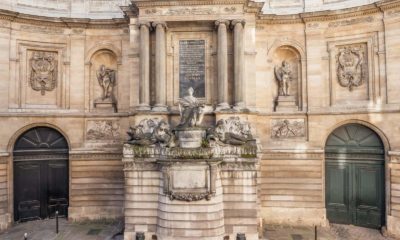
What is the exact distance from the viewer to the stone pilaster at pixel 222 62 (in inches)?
679

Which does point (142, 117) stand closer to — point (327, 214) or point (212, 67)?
point (212, 67)

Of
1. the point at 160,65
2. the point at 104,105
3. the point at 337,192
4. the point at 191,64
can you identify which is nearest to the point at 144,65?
the point at 160,65

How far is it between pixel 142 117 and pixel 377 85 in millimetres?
11399

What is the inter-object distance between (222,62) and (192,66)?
1.65 meters

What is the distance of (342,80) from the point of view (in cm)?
1847

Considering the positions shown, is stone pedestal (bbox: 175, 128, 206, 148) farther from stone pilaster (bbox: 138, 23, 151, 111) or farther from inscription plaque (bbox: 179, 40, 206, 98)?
inscription plaque (bbox: 179, 40, 206, 98)

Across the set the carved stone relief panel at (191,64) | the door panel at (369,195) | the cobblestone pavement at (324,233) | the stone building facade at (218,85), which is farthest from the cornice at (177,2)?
the cobblestone pavement at (324,233)

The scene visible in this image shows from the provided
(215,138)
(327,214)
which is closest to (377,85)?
(327,214)

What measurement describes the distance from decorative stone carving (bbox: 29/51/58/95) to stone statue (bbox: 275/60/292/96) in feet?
39.6

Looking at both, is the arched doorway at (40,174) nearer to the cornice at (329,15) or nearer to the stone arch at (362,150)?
the cornice at (329,15)

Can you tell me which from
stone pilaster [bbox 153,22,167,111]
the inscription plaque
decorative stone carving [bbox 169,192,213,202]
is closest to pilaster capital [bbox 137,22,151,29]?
stone pilaster [bbox 153,22,167,111]

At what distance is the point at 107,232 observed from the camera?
1702cm

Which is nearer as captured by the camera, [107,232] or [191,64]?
[107,232]

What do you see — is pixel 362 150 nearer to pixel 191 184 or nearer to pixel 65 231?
pixel 191 184
